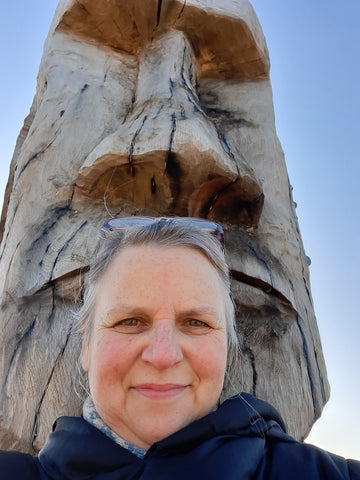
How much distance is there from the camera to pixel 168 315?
0.89m

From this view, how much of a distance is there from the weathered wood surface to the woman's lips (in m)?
0.42

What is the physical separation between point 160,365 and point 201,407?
11 centimetres

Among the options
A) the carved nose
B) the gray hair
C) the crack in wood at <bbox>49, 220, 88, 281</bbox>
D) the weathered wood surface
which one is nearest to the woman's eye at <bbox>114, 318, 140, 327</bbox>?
the gray hair

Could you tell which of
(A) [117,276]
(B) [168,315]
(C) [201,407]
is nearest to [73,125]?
(A) [117,276]

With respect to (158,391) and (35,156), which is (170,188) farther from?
(158,391)

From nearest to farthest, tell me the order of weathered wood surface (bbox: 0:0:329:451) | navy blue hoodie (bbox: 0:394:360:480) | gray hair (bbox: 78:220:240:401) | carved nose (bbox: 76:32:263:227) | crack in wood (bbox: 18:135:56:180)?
navy blue hoodie (bbox: 0:394:360:480)
gray hair (bbox: 78:220:240:401)
weathered wood surface (bbox: 0:0:329:451)
carved nose (bbox: 76:32:263:227)
crack in wood (bbox: 18:135:56:180)

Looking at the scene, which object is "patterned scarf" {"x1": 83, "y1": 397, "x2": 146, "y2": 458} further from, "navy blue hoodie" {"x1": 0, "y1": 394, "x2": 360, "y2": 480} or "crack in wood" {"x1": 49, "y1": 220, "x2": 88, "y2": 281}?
"crack in wood" {"x1": 49, "y1": 220, "x2": 88, "y2": 281}

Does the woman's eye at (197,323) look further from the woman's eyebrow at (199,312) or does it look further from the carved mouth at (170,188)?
the carved mouth at (170,188)

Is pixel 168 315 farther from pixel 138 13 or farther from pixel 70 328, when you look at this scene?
pixel 138 13

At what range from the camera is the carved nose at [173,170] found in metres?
1.42

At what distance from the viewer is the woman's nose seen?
33.4 inches

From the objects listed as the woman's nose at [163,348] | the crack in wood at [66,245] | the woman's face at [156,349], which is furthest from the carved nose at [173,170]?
the woman's nose at [163,348]

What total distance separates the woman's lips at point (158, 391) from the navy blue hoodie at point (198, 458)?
6 cm

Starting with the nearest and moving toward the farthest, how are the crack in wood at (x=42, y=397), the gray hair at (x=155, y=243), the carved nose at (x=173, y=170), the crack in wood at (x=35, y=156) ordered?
1. the gray hair at (x=155, y=243)
2. the crack in wood at (x=42, y=397)
3. the carved nose at (x=173, y=170)
4. the crack in wood at (x=35, y=156)
